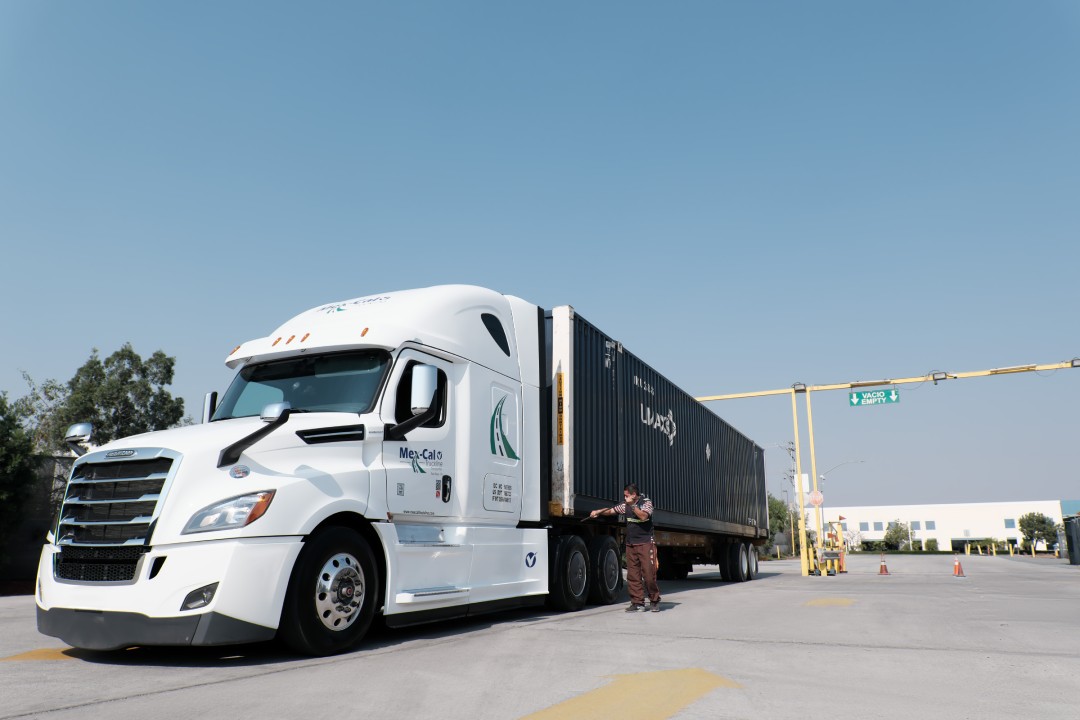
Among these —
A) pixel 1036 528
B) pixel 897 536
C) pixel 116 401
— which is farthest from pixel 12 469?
pixel 1036 528

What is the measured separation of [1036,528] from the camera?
306ft

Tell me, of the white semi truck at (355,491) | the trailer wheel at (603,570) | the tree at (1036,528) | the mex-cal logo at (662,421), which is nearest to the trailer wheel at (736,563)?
the mex-cal logo at (662,421)

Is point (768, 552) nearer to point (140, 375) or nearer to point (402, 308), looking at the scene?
point (140, 375)

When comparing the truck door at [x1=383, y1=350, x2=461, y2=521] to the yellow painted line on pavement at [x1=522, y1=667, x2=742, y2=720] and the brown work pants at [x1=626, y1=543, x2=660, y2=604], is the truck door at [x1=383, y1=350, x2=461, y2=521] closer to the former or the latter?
the yellow painted line on pavement at [x1=522, y1=667, x2=742, y2=720]

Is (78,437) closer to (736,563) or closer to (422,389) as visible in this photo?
(422,389)

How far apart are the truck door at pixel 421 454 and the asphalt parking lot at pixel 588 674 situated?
1.22 metres

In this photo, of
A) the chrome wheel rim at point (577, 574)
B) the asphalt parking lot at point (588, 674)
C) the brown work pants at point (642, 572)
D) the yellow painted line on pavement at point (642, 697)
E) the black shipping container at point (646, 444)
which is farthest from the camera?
the black shipping container at point (646, 444)

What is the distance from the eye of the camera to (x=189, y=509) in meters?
5.45

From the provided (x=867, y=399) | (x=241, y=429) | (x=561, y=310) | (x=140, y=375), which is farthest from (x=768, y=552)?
(x=241, y=429)

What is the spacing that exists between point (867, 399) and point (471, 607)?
20452mm

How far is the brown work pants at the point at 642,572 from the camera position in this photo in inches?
400

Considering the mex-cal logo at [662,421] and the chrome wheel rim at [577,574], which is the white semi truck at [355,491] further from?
the mex-cal logo at [662,421]

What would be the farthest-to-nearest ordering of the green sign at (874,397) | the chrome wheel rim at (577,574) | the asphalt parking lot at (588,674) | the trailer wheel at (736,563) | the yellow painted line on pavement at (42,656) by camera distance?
1. the green sign at (874,397)
2. the trailer wheel at (736,563)
3. the chrome wheel rim at (577,574)
4. the yellow painted line on pavement at (42,656)
5. the asphalt parking lot at (588,674)

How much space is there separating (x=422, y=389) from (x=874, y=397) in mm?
21591
